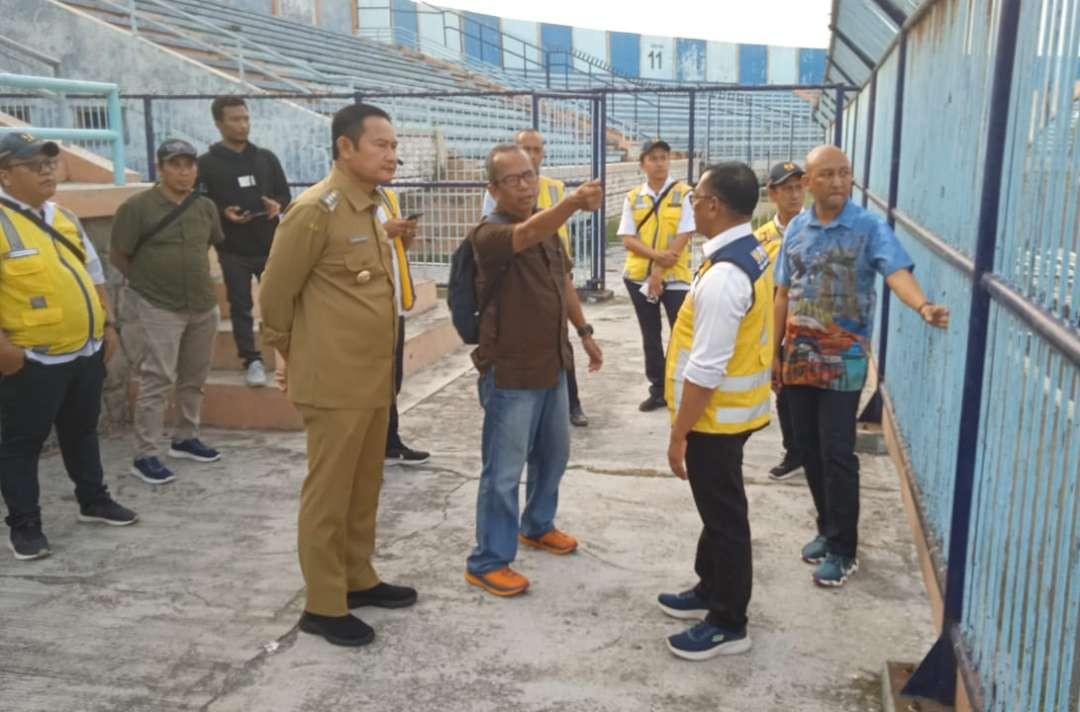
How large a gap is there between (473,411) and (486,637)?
10.8 ft

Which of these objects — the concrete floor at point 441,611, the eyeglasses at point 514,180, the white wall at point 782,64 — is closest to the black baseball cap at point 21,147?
the concrete floor at point 441,611

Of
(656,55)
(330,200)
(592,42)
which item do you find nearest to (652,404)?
(330,200)

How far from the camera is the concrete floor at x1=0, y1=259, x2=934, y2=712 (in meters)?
3.24

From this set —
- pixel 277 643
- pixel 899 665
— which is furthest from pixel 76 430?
pixel 899 665

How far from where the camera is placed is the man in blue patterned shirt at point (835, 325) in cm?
382

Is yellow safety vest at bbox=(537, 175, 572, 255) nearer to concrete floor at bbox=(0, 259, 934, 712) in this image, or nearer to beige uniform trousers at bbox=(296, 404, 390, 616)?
concrete floor at bbox=(0, 259, 934, 712)

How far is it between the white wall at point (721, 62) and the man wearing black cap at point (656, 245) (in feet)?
146

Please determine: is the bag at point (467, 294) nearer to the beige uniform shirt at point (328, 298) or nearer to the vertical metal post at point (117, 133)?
the beige uniform shirt at point (328, 298)

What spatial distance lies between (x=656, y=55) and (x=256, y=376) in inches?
1777

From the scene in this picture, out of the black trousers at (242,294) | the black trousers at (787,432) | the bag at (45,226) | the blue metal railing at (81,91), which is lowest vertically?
the black trousers at (787,432)

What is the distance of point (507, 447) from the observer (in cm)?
387

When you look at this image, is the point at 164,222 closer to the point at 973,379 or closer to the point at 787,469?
the point at 787,469

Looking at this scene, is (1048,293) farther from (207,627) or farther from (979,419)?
(207,627)

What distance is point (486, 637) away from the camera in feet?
11.8
